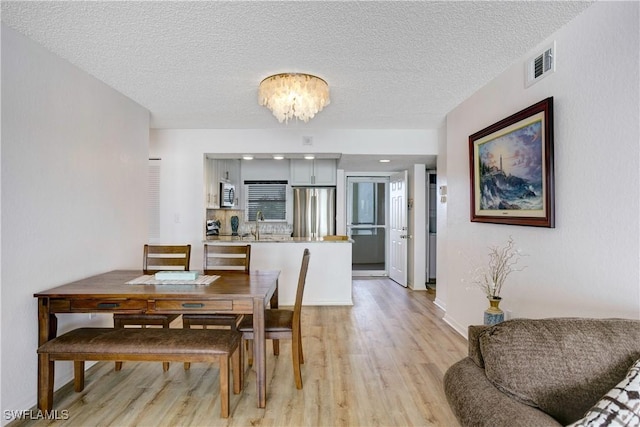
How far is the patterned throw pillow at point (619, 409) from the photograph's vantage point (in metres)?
0.96

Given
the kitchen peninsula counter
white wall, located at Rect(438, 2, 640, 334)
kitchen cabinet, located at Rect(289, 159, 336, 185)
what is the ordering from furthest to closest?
kitchen cabinet, located at Rect(289, 159, 336, 185)
the kitchen peninsula counter
white wall, located at Rect(438, 2, 640, 334)

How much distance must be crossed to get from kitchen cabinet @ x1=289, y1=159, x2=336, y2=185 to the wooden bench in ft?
13.0

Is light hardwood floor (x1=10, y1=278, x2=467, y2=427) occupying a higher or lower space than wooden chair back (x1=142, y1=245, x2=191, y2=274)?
lower

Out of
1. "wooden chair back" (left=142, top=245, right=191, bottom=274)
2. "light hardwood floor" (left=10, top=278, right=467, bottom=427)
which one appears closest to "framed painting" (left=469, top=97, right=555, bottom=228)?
"light hardwood floor" (left=10, top=278, right=467, bottom=427)

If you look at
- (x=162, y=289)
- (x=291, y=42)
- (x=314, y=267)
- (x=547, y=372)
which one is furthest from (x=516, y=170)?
(x=314, y=267)

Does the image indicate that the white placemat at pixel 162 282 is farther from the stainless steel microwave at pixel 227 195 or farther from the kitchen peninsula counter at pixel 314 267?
the stainless steel microwave at pixel 227 195

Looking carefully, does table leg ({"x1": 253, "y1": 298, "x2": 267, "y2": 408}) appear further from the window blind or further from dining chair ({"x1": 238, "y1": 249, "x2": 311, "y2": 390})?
the window blind

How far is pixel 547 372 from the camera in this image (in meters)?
1.16

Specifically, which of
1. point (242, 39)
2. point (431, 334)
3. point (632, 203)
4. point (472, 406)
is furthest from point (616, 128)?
point (431, 334)

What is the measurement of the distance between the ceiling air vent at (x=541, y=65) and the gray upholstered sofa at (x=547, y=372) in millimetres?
1624

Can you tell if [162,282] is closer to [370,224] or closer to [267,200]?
[267,200]

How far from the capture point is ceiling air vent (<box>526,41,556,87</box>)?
214cm

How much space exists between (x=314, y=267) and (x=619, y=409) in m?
3.65

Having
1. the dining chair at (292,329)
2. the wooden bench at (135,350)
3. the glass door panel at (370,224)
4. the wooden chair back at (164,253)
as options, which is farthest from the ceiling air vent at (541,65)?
the glass door panel at (370,224)
